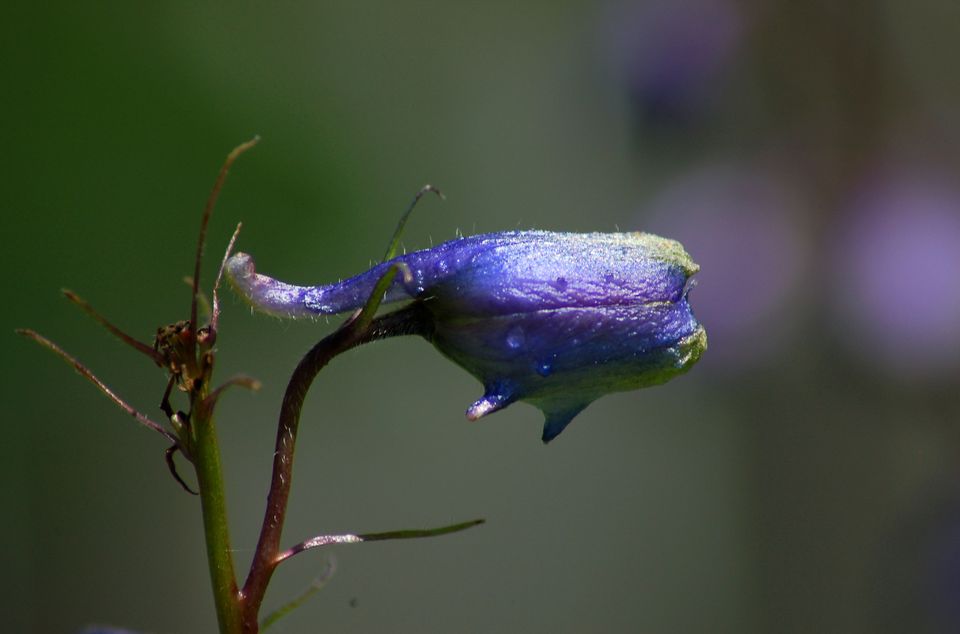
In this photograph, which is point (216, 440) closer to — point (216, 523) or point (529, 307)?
point (216, 523)

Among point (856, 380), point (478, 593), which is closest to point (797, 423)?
point (856, 380)

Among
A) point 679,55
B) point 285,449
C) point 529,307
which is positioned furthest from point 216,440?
point 679,55

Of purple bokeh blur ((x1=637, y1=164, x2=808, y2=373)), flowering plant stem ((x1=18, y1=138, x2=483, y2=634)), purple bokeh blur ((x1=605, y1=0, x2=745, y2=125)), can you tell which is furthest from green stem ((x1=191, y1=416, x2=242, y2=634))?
purple bokeh blur ((x1=605, y1=0, x2=745, y2=125))

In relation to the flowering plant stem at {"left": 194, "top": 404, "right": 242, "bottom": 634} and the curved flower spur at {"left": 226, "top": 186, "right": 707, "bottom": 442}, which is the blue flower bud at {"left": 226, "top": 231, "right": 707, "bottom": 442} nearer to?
the curved flower spur at {"left": 226, "top": 186, "right": 707, "bottom": 442}

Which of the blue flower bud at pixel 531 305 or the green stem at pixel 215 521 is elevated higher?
the blue flower bud at pixel 531 305

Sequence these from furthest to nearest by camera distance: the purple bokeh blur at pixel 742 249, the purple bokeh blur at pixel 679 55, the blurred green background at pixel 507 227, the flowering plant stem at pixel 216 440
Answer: the purple bokeh blur at pixel 742 249
the purple bokeh blur at pixel 679 55
the blurred green background at pixel 507 227
the flowering plant stem at pixel 216 440

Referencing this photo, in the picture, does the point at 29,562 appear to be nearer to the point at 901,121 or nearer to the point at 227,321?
the point at 227,321

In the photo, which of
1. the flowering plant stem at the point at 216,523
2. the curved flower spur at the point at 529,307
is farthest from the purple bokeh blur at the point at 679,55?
the flowering plant stem at the point at 216,523

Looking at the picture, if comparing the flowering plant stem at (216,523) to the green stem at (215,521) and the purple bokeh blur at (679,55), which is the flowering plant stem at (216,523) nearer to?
the green stem at (215,521)
